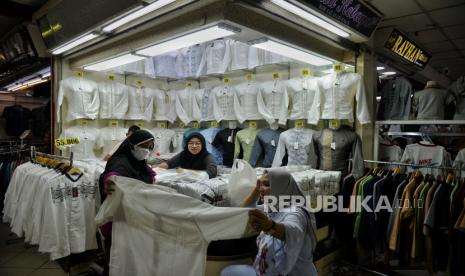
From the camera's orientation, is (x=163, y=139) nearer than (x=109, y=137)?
No

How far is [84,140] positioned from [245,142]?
244 centimetres

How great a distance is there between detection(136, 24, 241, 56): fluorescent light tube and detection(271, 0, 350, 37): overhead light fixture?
1.36ft

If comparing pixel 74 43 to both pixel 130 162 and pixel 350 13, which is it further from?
pixel 350 13

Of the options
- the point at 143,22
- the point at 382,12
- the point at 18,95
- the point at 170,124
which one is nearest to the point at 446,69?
the point at 382,12

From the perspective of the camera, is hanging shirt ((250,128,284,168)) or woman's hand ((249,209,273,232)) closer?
woman's hand ((249,209,273,232))

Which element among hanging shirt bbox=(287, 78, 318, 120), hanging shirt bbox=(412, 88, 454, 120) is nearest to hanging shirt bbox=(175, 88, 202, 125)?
hanging shirt bbox=(287, 78, 318, 120)

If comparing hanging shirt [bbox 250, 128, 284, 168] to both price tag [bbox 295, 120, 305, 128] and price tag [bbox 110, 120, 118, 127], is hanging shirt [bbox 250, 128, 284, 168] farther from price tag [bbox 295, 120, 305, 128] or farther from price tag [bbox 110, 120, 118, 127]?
price tag [bbox 110, 120, 118, 127]

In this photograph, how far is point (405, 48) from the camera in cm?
464

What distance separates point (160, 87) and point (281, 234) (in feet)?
16.1

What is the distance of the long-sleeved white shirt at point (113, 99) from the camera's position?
4.86 m

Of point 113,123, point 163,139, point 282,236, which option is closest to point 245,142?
point 163,139

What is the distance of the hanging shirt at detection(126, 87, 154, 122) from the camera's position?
17.2 feet

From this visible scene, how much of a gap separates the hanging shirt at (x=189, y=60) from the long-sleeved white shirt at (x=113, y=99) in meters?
1.01

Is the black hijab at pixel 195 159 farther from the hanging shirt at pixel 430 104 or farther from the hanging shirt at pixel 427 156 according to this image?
the hanging shirt at pixel 430 104
